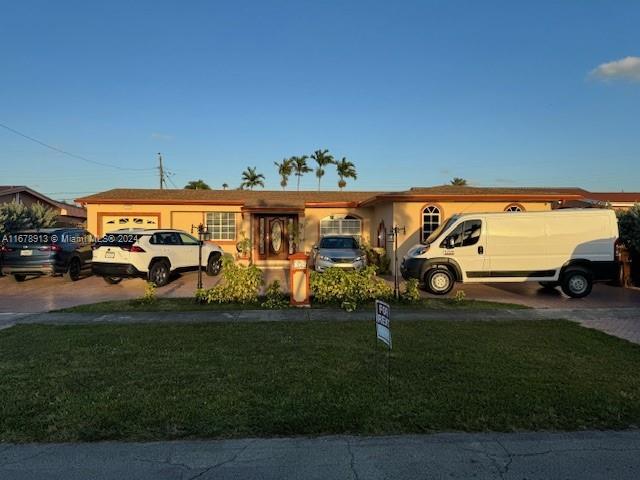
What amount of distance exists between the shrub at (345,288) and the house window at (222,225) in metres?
12.6

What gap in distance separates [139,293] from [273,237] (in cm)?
1037

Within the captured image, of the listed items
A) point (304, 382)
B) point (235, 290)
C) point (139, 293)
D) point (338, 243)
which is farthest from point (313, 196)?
point (304, 382)

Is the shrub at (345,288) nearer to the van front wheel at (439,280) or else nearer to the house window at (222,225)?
the van front wheel at (439,280)

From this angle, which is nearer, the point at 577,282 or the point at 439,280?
the point at 577,282

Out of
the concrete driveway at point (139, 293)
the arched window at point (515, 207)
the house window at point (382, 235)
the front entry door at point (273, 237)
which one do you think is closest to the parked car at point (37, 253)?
the concrete driveway at point (139, 293)

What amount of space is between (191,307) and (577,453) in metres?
8.40

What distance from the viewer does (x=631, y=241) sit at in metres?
14.6

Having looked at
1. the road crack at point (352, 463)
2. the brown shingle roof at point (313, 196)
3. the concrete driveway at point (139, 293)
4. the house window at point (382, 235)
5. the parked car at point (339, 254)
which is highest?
the brown shingle roof at point (313, 196)

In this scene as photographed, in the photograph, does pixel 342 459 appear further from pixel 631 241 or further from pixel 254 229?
pixel 254 229

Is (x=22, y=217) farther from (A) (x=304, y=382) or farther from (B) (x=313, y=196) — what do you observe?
(A) (x=304, y=382)

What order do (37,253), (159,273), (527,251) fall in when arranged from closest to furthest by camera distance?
1. (527,251)
2. (159,273)
3. (37,253)

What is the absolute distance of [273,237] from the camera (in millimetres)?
23641

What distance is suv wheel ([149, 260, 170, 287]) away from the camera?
47.7ft

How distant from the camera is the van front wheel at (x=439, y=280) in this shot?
13.1 m
